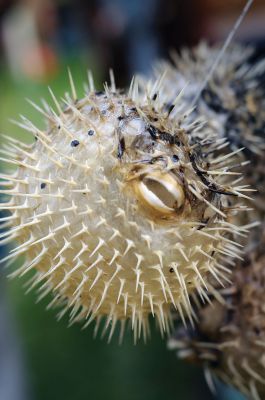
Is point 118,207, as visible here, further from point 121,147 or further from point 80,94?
point 80,94

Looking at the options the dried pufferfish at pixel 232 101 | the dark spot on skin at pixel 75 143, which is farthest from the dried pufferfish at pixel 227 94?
the dark spot on skin at pixel 75 143

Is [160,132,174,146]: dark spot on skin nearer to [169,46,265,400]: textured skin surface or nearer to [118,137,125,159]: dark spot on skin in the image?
[118,137,125,159]: dark spot on skin

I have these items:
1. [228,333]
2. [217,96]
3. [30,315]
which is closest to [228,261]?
[228,333]

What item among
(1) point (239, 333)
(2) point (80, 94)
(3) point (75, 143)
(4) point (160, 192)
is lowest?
(1) point (239, 333)

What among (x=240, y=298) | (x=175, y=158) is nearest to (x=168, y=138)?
(x=175, y=158)

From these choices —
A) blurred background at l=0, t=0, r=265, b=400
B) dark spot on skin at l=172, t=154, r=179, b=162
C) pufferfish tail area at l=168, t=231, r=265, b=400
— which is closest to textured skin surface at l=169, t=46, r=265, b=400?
pufferfish tail area at l=168, t=231, r=265, b=400

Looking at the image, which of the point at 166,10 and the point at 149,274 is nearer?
the point at 149,274

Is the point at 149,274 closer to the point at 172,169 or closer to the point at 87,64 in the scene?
the point at 172,169
